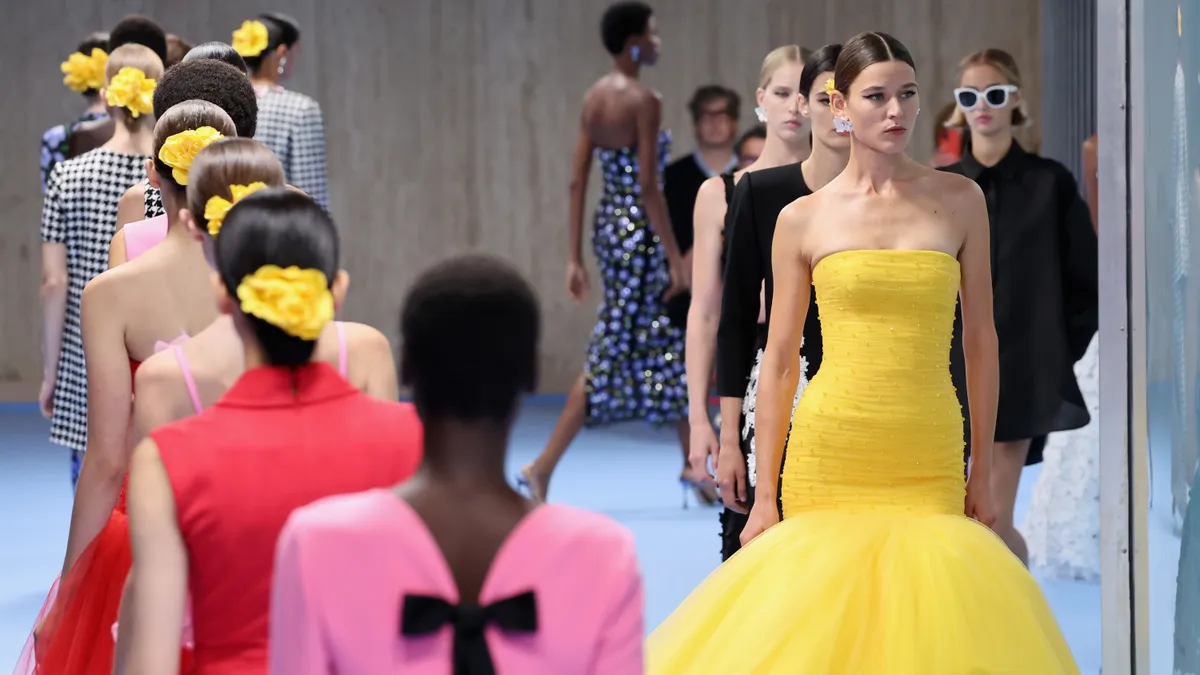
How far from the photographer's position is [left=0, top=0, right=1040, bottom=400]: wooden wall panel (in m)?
10.8

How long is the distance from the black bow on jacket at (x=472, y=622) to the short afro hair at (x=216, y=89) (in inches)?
75.0

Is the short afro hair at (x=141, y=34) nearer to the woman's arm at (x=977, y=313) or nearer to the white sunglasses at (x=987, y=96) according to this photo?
the white sunglasses at (x=987, y=96)

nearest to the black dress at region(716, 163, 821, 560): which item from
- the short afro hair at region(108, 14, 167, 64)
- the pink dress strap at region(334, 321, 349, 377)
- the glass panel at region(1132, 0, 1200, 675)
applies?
the glass panel at region(1132, 0, 1200, 675)

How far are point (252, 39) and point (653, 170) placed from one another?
156 cm

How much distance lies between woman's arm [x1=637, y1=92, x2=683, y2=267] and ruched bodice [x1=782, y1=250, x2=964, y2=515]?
358 cm

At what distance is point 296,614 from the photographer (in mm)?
1600

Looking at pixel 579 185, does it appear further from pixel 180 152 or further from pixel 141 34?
pixel 180 152

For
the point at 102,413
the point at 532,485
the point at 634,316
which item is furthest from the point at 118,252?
the point at 634,316

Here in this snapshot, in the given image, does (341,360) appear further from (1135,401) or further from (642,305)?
(642,305)

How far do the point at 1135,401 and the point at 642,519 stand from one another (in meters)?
3.71

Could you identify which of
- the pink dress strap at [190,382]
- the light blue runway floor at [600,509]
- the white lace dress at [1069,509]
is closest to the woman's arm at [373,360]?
the pink dress strap at [190,382]

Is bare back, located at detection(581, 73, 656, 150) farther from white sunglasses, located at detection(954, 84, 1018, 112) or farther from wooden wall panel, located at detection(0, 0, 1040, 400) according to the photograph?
wooden wall panel, located at detection(0, 0, 1040, 400)

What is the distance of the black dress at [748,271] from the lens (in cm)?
359

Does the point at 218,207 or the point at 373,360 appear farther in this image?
the point at 218,207
